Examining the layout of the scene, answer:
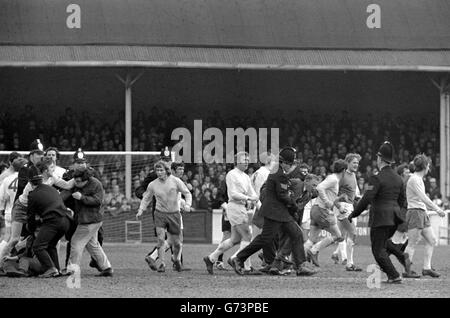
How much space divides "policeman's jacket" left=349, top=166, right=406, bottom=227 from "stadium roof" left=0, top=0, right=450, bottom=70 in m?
16.2

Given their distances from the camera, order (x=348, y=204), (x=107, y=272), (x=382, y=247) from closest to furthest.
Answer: (x=382, y=247) → (x=107, y=272) → (x=348, y=204)

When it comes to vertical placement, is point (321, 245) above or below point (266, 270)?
above

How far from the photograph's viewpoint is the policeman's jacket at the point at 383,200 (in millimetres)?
16625

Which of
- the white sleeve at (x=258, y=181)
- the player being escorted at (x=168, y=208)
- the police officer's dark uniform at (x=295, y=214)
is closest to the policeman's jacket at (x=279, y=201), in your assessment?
the police officer's dark uniform at (x=295, y=214)

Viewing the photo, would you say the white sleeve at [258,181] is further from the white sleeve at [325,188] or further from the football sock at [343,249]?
the football sock at [343,249]

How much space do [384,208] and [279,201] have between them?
83.8 inches

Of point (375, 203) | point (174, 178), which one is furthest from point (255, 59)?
point (375, 203)

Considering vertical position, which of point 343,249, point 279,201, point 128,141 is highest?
point 128,141

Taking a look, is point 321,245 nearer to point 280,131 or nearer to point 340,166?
point 340,166

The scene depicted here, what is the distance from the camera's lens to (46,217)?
57.9ft

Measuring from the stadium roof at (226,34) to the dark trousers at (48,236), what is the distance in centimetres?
1470

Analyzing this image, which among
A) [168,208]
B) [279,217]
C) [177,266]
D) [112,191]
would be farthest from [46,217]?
[112,191]

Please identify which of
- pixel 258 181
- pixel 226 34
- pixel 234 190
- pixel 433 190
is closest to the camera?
pixel 234 190
